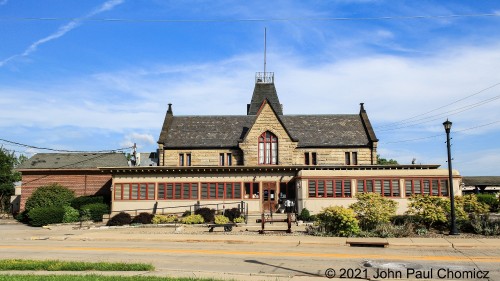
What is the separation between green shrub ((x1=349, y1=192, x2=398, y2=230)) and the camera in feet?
77.7

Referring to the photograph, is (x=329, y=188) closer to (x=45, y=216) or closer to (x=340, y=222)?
(x=340, y=222)

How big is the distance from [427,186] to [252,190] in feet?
49.1

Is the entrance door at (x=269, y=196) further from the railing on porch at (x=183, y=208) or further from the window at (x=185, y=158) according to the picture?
the window at (x=185, y=158)

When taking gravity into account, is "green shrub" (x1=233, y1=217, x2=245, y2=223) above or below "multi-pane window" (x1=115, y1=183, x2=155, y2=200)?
below

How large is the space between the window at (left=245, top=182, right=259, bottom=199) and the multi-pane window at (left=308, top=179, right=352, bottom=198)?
5482mm

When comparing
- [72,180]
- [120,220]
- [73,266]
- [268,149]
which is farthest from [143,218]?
[73,266]

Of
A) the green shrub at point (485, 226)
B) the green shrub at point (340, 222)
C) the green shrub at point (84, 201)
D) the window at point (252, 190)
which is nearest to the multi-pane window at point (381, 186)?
the window at point (252, 190)

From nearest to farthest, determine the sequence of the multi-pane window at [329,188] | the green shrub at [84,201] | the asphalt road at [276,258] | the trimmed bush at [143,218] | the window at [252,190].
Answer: the asphalt road at [276,258]
the trimmed bush at [143,218]
the multi-pane window at [329,188]
the window at [252,190]
the green shrub at [84,201]

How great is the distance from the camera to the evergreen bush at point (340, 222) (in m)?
22.6

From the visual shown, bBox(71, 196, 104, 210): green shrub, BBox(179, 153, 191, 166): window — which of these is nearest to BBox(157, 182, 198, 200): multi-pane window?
BBox(179, 153, 191, 166): window

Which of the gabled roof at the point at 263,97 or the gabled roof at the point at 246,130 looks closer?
the gabled roof at the point at 246,130

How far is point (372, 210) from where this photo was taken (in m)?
23.8

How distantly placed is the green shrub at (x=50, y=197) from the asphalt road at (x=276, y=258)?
1929cm

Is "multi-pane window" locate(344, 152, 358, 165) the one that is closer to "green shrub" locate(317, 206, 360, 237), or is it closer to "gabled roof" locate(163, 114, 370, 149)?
"gabled roof" locate(163, 114, 370, 149)
